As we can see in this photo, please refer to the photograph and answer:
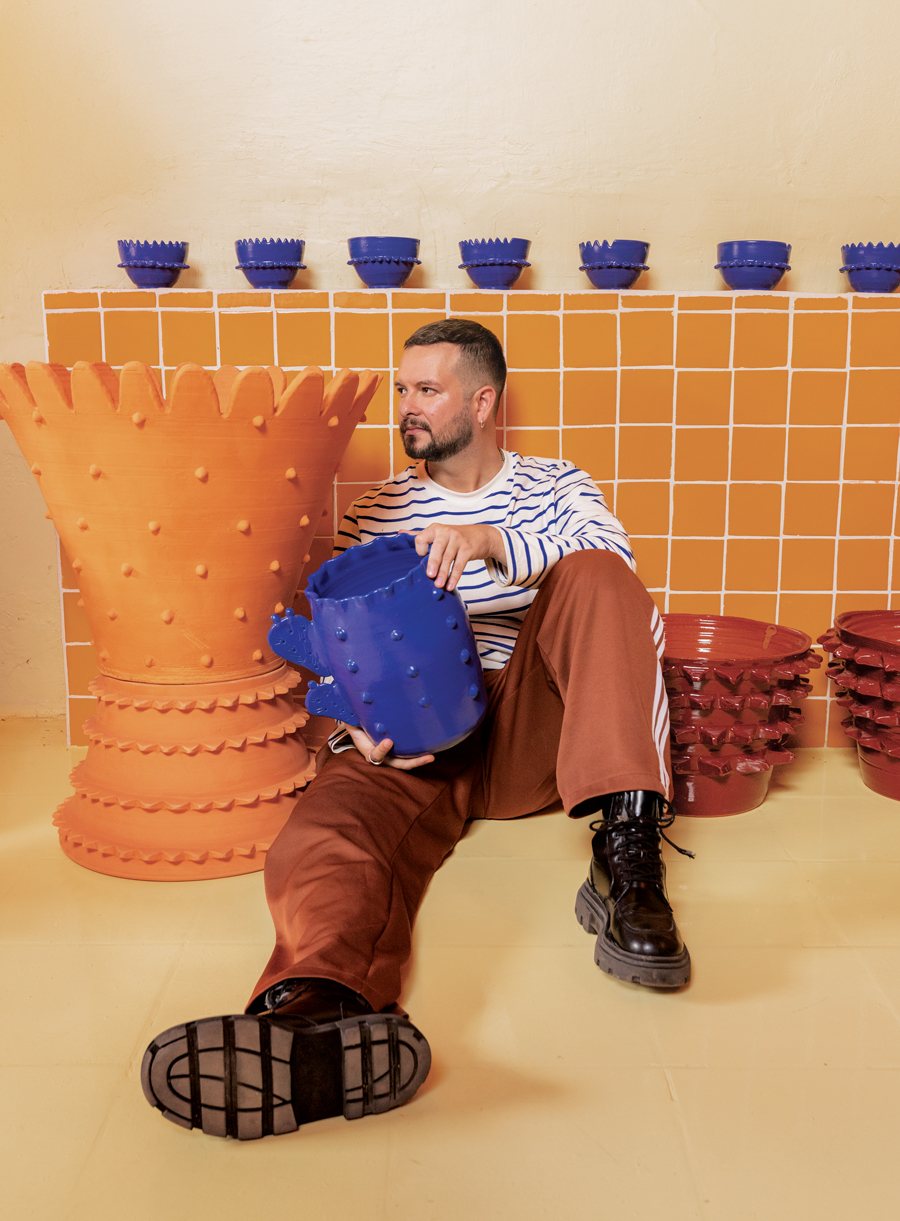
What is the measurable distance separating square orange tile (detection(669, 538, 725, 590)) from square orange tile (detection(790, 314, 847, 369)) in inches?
17.4

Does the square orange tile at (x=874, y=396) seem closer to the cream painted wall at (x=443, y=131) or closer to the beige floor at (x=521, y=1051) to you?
the cream painted wall at (x=443, y=131)

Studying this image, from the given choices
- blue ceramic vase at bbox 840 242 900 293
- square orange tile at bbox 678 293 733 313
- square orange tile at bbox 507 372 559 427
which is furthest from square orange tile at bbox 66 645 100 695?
blue ceramic vase at bbox 840 242 900 293

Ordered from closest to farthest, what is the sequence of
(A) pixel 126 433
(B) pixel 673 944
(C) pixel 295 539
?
(B) pixel 673 944 < (A) pixel 126 433 < (C) pixel 295 539

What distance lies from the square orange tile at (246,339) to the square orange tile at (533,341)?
533 millimetres

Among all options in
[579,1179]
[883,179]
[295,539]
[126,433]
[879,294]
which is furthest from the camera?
[883,179]

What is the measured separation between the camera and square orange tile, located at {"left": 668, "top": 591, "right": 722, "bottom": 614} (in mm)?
2287

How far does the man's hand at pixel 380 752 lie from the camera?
146 cm

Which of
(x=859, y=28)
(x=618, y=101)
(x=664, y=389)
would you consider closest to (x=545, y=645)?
(x=664, y=389)

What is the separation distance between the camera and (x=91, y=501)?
1.54 meters

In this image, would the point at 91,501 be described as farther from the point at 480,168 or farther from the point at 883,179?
the point at 883,179

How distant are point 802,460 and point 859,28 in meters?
1.01

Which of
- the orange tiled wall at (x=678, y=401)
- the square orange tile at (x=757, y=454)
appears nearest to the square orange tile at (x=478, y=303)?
the orange tiled wall at (x=678, y=401)

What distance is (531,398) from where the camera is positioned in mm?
2215

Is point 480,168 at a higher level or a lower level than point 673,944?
higher
